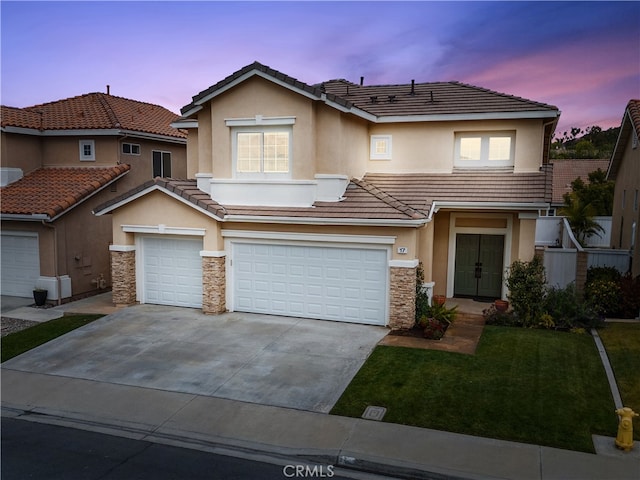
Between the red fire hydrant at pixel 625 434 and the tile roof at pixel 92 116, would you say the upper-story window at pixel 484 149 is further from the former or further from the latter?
the tile roof at pixel 92 116

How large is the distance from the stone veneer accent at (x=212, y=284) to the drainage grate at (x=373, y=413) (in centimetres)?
740

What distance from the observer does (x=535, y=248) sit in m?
16.0

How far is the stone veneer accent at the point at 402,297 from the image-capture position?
14.1m

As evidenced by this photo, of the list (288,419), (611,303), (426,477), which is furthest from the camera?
(611,303)

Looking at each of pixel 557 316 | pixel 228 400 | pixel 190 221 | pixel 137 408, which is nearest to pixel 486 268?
pixel 557 316

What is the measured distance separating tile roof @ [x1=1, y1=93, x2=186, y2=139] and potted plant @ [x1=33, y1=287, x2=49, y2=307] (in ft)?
20.5

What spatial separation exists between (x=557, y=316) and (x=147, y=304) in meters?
12.2

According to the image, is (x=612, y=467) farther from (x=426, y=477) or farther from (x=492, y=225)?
(x=492, y=225)

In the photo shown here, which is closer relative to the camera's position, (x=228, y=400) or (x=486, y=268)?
(x=228, y=400)

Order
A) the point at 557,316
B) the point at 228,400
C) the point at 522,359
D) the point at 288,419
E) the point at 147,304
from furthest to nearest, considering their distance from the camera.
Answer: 1. the point at 147,304
2. the point at 557,316
3. the point at 522,359
4. the point at 228,400
5. the point at 288,419

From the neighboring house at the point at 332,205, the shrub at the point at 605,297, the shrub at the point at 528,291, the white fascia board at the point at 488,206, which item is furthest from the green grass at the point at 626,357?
the white fascia board at the point at 488,206

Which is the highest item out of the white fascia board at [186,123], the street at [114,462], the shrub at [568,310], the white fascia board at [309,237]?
the white fascia board at [186,123]

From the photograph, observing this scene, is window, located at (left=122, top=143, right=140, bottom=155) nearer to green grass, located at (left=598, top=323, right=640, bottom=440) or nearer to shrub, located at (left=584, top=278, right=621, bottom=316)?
shrub, located at (left=584, top=278, right=621, bottom=316)

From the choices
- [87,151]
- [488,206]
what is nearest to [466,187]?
[488,206]
